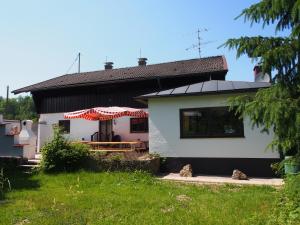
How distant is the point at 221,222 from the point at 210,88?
7.14 meters

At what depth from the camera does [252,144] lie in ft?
38.0

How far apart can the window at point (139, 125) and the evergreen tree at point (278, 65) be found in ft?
38.1

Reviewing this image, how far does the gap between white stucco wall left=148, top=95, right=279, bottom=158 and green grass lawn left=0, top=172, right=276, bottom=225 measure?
7.67 ft

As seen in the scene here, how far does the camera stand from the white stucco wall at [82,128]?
1806cm

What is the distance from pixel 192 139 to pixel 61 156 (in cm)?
516

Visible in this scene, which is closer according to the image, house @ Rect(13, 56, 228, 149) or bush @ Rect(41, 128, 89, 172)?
bush @ Rect(41, 128, 89, 172)

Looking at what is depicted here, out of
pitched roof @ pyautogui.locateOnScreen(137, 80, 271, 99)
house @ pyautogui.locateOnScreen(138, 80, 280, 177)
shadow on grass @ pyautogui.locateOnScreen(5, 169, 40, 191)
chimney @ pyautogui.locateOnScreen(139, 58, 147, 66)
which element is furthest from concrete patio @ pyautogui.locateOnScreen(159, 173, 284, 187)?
chimney @ pyautogui.locateOnScreen(139, 58, 147, 66)

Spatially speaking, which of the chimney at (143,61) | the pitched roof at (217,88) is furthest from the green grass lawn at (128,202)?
the chimney at (143,61)

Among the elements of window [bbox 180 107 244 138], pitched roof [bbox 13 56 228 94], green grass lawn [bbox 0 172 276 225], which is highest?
pitched roof [bbox 13 56 228 94]

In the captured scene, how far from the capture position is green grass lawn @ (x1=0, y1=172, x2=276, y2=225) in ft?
20.6

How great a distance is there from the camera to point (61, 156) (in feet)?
39.9

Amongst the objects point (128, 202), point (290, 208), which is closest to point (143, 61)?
point (128, 202)

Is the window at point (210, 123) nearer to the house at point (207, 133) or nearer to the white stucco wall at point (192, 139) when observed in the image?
the house at point (207, 133)

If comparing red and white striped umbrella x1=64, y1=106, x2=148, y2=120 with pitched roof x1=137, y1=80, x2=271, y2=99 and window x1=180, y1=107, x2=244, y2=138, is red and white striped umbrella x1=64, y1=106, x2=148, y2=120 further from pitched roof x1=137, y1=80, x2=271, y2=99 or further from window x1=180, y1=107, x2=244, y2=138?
window x1=180, y1=107, x2=244, y2=138
